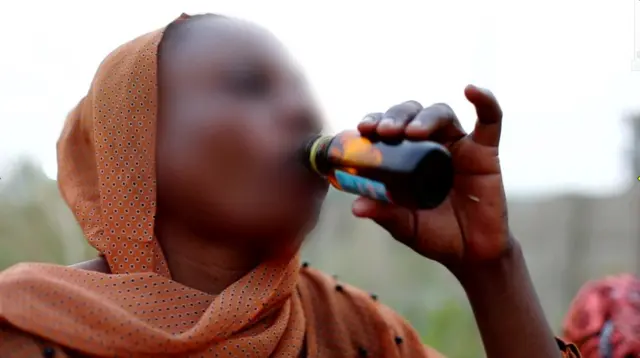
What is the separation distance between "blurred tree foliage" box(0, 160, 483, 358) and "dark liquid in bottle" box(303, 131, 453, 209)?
3149 mm

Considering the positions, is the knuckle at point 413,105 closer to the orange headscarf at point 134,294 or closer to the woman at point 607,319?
the orange headscarf at point 134,294

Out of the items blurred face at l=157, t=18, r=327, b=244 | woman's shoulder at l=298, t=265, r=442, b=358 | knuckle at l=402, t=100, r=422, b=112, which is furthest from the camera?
woman's shoulder at l=298, t=265, r=442, b=358

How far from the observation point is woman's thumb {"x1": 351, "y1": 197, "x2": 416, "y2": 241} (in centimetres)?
140

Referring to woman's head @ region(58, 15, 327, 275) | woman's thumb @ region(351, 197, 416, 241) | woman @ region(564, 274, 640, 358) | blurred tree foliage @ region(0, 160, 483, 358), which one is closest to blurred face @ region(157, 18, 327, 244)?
woman's head @ region(58, 15, 327, 275)

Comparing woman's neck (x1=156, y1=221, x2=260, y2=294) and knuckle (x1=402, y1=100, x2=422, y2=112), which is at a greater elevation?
knuckle (x1=402, y1=100, x2=422, y2=112)

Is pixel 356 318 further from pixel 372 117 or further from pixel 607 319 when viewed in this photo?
pixel 607 319

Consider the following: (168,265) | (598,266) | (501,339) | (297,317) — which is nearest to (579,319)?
(501,339)

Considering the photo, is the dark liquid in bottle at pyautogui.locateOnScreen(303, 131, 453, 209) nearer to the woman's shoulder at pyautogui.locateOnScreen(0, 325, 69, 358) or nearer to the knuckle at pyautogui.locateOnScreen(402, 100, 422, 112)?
the knuckle at pyautogui.locateOnScreen(402, 100, 422, 112)

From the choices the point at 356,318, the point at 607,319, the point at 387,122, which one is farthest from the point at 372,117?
the point at 607,319

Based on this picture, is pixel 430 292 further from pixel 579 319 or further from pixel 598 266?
pixel 579 319

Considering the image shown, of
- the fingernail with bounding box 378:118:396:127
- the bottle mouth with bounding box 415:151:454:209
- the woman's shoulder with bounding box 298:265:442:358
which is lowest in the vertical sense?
the woman's shoulder with bounding box 298:265:442:358

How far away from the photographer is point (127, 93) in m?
1.61

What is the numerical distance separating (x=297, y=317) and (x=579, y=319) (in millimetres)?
1194

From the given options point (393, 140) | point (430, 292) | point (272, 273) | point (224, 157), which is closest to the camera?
point (393, 140)
